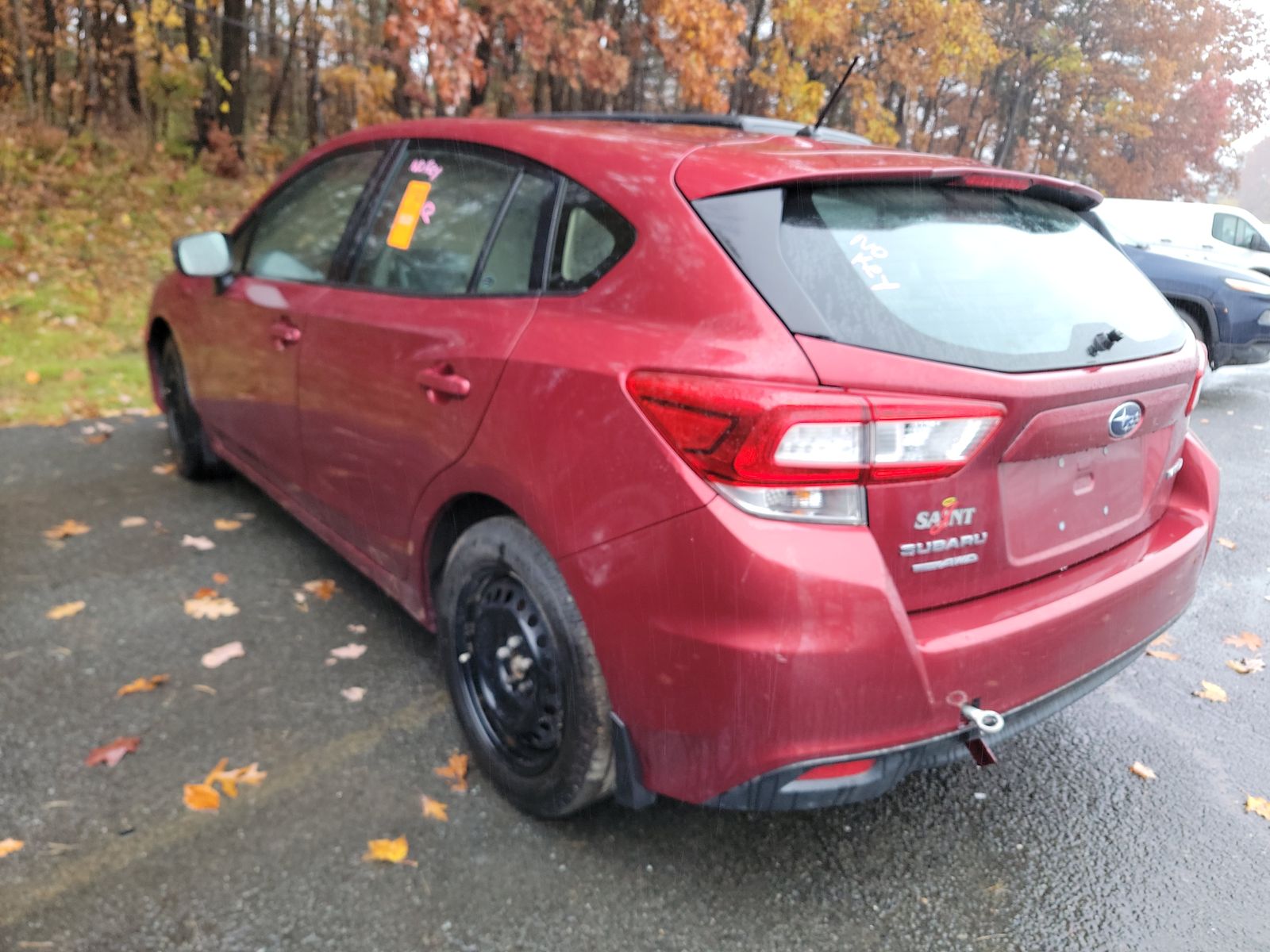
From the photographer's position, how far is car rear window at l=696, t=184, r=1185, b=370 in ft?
6.30

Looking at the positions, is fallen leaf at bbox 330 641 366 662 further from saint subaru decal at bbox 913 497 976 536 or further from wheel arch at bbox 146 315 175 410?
wheel arch at bbox 146 315 175 410

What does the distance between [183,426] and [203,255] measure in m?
1.25

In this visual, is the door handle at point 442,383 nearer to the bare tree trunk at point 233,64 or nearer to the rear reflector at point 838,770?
the rear reflector at point 838,770

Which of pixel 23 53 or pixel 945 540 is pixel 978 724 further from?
pixel 23 53

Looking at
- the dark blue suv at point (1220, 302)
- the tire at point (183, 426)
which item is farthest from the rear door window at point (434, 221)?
the dark blue suv at point (1220, 302)

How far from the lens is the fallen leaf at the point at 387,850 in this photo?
2.31 metres

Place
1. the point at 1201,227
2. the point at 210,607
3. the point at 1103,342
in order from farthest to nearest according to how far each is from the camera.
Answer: the point at 1201,227 → the point at 210,607 → the point at 1103,342

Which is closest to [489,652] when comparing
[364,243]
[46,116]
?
[364,243]

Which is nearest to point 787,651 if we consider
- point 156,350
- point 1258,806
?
point 1258,806

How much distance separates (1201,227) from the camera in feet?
44.3

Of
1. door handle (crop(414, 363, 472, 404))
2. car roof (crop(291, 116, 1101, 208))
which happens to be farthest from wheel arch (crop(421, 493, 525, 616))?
car roof (crop(291, 116, 1101, 208))

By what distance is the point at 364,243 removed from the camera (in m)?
→ 3.14

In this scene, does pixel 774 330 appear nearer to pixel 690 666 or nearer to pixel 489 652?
pixel 690 666

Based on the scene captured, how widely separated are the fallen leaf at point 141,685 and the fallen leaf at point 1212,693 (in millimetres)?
3463
